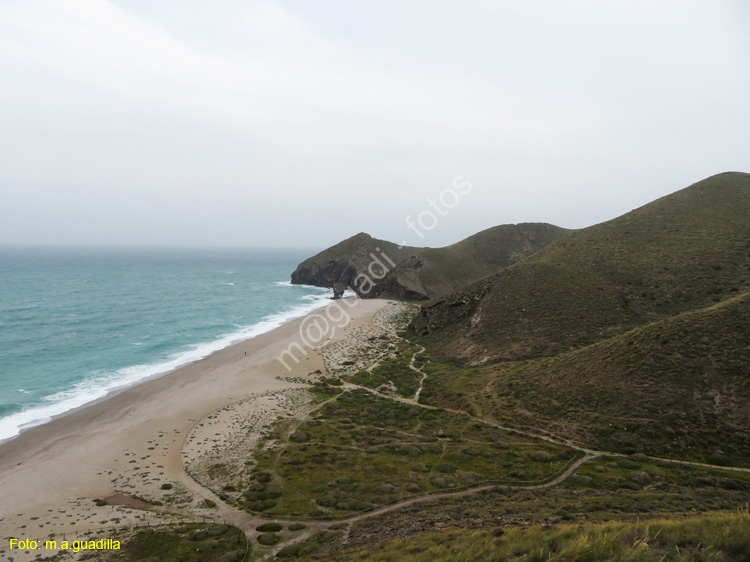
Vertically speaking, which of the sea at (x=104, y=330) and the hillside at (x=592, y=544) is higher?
the hillside at (x=592, y=544)

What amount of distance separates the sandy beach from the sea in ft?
17.0

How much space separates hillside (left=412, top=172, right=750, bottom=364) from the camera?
4359 cm

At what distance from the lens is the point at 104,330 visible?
70250 mm

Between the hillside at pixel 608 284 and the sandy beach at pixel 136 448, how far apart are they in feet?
80.8

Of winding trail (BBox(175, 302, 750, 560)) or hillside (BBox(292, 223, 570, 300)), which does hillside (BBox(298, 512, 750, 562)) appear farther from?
hillside (BBox(292, 223, 570, 300))

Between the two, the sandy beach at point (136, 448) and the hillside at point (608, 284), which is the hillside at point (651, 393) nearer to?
the hillside at point (608, 284)

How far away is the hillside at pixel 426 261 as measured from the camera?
10406 centimetres

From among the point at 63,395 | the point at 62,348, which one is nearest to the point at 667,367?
the point at 63,395

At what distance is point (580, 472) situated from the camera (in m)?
23.5

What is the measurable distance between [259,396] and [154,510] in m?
19.1

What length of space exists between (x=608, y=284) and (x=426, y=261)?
202ft

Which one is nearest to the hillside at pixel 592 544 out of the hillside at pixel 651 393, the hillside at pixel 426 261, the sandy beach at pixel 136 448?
the sandy beach at pixel 136 448

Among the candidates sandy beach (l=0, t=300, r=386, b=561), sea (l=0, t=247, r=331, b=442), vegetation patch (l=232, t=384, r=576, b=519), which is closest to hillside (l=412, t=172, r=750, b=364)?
vegetation patch (l=232, t=384, r=576, b=519)

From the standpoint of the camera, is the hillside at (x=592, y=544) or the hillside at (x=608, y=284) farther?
the hillside at (x=608, y=284)
